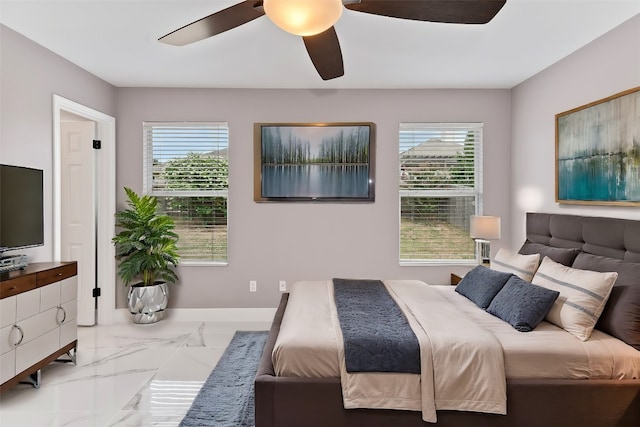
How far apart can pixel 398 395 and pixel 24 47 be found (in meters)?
3.62

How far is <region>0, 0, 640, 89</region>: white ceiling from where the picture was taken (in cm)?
277

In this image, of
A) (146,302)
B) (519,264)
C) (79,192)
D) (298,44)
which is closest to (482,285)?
(519,264)

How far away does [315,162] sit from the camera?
4.64 meters

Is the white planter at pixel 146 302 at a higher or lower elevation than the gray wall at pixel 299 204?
lower

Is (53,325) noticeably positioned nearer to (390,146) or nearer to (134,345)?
(134,345)

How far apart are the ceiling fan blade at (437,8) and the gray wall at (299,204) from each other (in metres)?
2.80

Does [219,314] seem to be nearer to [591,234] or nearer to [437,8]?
[591,234]

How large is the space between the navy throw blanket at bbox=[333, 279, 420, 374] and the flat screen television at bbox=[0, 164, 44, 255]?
234cm

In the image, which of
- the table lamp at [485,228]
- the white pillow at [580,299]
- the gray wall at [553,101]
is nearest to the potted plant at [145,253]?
the table lamp at [485,228]

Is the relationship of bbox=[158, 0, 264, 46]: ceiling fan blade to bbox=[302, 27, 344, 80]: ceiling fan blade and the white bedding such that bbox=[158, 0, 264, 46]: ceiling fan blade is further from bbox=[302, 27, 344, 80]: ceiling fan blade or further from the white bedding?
the white bedding

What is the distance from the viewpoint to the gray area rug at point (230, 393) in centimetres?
258

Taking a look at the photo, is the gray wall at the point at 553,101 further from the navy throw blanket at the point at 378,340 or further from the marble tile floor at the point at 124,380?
the marble tile floor at the point at 124,380

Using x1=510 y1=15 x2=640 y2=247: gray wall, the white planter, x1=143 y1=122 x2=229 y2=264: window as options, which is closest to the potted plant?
the white planter

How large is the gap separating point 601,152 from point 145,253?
13.7 ft
